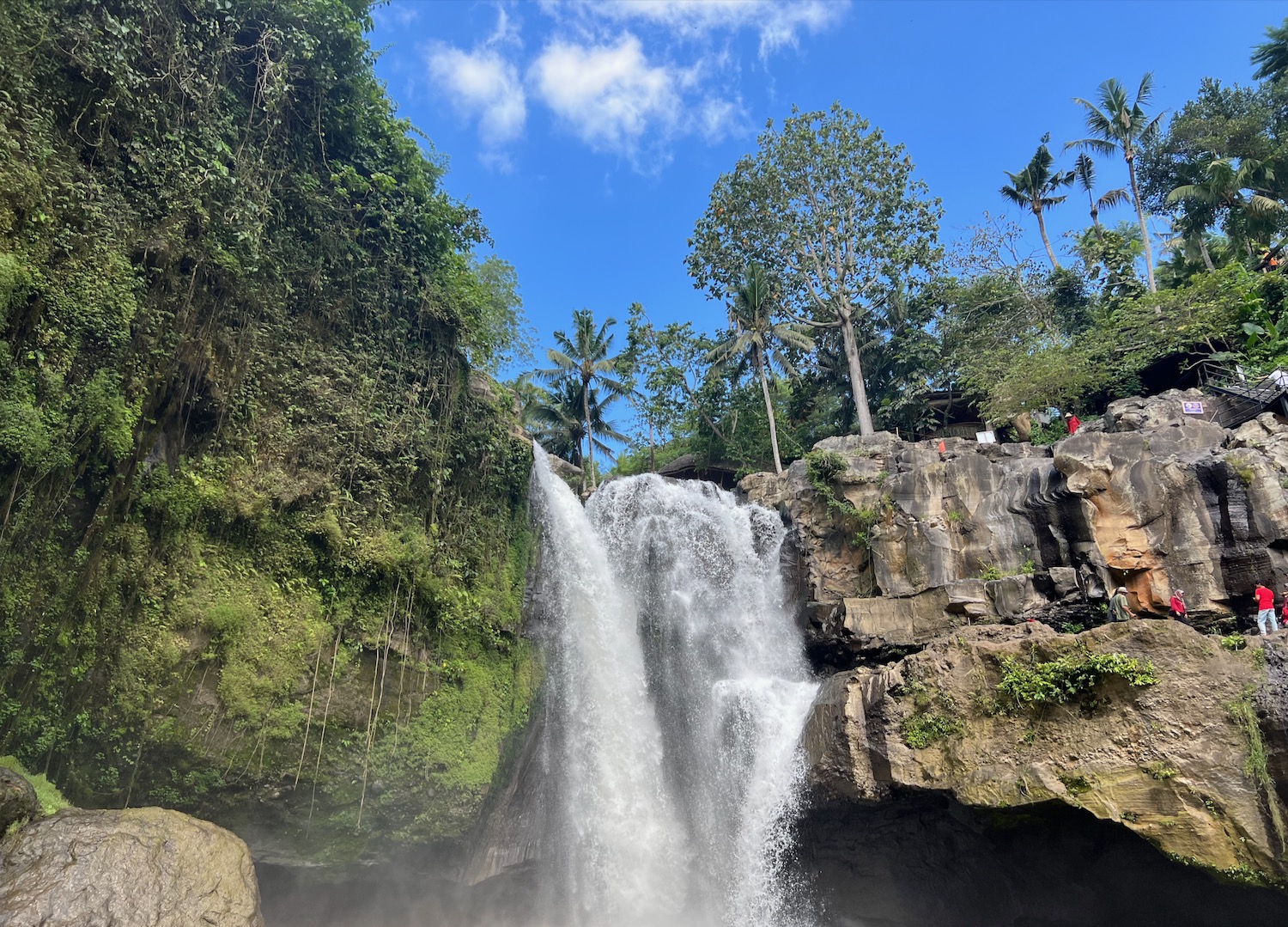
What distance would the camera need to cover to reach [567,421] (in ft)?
108

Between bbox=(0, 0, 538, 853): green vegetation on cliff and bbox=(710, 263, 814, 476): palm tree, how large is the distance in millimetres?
13143

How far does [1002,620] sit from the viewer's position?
43.2 feet

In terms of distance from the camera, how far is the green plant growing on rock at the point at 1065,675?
9.30 meters

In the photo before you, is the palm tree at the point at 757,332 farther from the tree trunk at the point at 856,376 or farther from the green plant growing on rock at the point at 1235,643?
the green plant growing on rock at the point at 1235,643

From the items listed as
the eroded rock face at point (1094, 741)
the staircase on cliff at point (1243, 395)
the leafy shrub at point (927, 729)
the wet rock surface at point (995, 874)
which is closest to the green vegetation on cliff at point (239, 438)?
the wet rock surface at point (995, 874)

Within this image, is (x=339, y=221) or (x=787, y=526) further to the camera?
(x=787, y=526)

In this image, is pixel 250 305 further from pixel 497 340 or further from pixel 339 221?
pixel 497 340

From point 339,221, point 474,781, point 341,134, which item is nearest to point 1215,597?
point 474,781

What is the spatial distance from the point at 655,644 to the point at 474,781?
16.4 feet

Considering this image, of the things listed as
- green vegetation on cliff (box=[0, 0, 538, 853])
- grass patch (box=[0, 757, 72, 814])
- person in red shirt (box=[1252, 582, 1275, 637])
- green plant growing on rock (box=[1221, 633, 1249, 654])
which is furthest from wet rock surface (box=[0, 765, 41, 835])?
person in red shirt (box=[1252, 582, 1275, 637])

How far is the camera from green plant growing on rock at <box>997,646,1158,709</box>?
9305 millimetres

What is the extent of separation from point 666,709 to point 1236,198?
74.7 feet

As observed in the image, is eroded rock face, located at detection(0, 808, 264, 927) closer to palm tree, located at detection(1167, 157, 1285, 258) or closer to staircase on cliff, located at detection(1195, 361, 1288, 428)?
staircase on cliff, located at detection(1195, 361, 1288, 428)

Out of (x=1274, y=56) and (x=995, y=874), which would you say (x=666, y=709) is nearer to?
(x=995, y=874)
